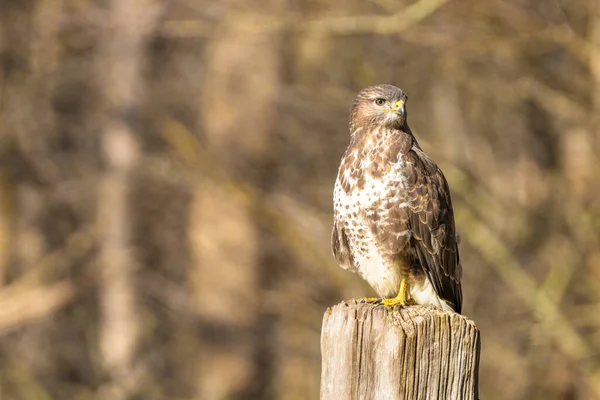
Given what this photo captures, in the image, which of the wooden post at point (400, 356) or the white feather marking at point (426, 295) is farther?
the white feather marking at point (426, 295)

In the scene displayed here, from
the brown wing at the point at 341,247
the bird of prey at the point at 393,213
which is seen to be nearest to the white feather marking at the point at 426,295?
the bird of prey at the point at 393,213

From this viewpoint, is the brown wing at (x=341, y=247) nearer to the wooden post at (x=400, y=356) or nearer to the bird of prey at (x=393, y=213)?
the bird of prey at (x=393, y=213)

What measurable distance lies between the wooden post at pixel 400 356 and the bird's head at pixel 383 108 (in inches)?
68.3

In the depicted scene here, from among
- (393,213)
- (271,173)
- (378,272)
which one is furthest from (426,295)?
(271,173)

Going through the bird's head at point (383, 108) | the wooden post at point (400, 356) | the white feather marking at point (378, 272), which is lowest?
the wooden post at point (400, 356)

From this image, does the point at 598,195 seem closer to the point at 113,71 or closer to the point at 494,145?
the point at 494,145

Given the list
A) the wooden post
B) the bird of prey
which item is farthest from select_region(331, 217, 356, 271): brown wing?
the wooden post

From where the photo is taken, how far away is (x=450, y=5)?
8.33 m

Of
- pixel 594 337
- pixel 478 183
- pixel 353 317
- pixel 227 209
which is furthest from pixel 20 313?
pixel 353 317

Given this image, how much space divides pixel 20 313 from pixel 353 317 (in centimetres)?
802

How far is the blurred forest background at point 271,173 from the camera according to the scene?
8.15m

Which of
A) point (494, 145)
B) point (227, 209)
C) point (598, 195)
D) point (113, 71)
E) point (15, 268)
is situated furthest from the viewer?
point (15, 268)

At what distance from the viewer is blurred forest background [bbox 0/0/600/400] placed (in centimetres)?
815

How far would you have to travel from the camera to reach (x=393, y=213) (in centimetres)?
449
